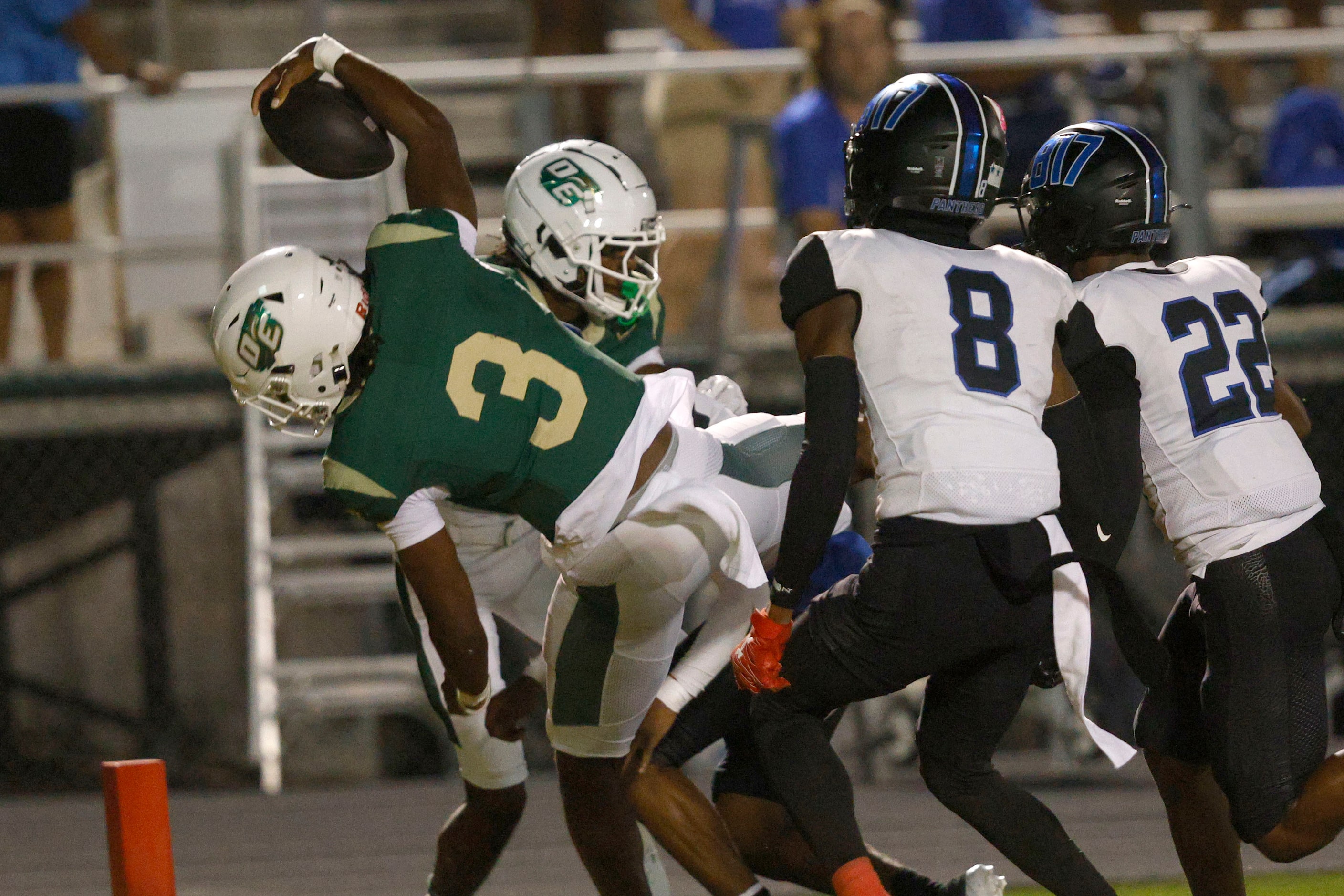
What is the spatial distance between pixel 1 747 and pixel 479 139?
12.6ft

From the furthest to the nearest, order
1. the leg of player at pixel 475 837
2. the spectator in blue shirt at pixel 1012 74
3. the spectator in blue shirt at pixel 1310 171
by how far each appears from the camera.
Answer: the spectator in blue shirt at pixel 1310 171
the spectator in blue shirt at pixel 1012 74
the leg of player at pixel 475 837

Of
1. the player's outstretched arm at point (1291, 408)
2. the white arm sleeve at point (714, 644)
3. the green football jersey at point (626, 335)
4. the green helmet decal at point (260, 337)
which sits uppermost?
the green helmet decal at point (260, 337)

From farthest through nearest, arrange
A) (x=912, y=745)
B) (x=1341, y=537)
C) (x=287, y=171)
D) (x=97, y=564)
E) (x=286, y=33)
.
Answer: (x=286, y=33) → (x=97, y=564) → (x=287, y=171) → (x=912, y=745) → (x=1341, y=537)

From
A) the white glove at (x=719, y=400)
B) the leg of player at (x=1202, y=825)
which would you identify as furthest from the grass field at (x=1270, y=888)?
the white glove at (x=719, y=400)

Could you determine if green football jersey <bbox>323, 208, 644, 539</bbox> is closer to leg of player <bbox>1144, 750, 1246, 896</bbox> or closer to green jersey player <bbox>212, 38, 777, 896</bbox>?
green jersey player <bbox>212, 38, 777, 896</bbox>

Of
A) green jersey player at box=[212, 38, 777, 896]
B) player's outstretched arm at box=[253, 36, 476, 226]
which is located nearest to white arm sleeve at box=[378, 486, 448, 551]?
green jersey player at box=[212, 38, 777, 896]

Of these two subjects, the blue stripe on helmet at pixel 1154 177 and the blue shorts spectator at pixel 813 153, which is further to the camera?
the blue shorts spectator at pixel 813 153

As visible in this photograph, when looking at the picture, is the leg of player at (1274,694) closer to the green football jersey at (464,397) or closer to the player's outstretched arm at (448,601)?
the green football jersey at (464,397)

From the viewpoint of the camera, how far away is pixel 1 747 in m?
7.27

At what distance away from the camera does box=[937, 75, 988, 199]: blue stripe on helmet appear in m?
3.22

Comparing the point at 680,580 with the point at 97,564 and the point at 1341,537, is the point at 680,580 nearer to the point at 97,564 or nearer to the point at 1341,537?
the point at 1341,537

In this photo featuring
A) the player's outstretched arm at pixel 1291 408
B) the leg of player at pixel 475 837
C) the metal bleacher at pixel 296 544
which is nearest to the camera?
the player's outstretched arm at pixel 1291 408

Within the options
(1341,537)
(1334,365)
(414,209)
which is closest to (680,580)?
(414,209)

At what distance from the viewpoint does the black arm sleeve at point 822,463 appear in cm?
306
